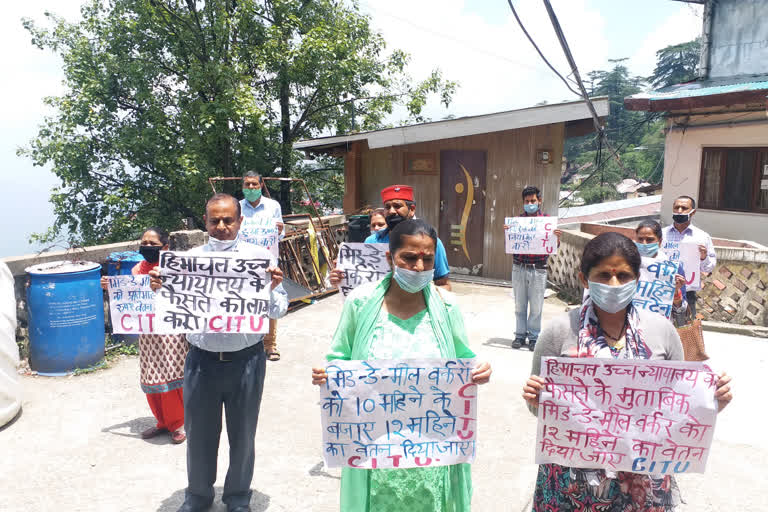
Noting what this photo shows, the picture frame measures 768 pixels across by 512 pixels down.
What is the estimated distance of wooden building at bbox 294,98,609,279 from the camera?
11109 millimetres

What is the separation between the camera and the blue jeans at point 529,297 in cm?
717

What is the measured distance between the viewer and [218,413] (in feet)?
11.4

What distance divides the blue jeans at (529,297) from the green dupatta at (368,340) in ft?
15.5

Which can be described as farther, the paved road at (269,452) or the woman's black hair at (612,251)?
the paved road at (269,452)

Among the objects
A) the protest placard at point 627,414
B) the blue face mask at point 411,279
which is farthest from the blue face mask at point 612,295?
the blue face mask at point 411,279

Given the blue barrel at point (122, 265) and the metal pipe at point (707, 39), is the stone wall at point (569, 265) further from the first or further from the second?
the blue barrel at point (122, 265)

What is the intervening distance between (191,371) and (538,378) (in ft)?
6.93

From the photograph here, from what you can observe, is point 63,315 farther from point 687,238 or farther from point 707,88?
point 707,88

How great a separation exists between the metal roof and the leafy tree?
59.5 meters

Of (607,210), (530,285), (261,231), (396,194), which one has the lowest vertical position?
(530,285)

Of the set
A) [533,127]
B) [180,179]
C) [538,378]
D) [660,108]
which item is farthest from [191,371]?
[180,179]

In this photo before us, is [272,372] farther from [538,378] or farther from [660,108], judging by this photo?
[660,108]

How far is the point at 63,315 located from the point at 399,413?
4972 mm

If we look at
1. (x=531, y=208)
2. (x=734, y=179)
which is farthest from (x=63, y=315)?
(x=734, y=179)
